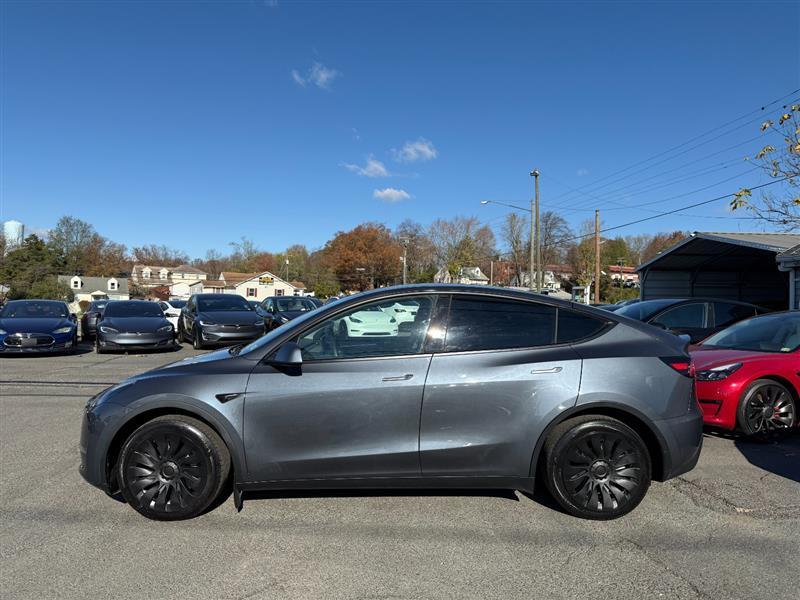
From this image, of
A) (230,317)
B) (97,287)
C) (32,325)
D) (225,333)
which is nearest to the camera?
(32,325)

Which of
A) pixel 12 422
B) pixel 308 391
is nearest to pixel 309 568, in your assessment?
pixel 308 391

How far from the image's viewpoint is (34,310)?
1329 cm

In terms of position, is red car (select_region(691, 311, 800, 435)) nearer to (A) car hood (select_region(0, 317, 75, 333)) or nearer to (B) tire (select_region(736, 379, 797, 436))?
(B) tire (select_region(736, 379, 797, 436))

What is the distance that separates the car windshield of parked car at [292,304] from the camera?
59.3ft

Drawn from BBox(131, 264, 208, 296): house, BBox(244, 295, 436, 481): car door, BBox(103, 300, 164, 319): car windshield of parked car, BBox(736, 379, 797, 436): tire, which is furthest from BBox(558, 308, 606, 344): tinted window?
BBox(131, 264, 208, 296): house

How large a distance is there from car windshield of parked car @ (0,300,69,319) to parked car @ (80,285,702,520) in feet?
38.7

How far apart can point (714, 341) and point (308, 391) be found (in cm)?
565

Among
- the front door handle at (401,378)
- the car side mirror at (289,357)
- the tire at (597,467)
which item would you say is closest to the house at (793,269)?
the tire at (597,467)

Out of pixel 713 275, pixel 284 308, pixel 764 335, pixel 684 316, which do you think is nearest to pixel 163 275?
pixel 284 308

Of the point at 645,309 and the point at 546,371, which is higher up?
the point at 645,309

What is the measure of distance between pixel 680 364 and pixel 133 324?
12812 mm

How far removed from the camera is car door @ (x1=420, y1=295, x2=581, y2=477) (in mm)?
3439

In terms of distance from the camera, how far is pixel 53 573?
2.88 meters

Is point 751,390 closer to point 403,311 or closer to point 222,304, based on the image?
point 403,311
